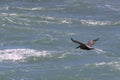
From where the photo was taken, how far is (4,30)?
131ft

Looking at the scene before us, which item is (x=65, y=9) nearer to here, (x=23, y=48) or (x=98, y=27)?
(x=98, y=27)

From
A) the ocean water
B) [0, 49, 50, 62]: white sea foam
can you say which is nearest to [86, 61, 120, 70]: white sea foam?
the ocean water

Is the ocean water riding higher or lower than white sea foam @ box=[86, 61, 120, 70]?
lower

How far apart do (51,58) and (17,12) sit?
1331cm

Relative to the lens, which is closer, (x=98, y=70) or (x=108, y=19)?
(x=98, y=70)

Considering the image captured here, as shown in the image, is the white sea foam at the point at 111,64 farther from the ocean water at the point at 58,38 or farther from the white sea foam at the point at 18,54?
the white sea foam at the point at 18,54

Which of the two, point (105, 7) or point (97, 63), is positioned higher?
point (97, 63)

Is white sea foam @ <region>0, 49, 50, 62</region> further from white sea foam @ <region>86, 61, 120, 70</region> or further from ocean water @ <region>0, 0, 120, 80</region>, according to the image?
white sea foam @ <region>86, 61, 120, 70</region>

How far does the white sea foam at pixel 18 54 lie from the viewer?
3366 cm

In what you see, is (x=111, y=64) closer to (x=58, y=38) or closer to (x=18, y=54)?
(x=18, y=54)

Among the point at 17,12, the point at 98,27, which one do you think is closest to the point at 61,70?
the point at 98,27

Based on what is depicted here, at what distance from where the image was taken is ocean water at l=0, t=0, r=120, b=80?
101ft

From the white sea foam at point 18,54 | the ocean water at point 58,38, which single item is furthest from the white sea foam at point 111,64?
the white sea foam at point 18,54

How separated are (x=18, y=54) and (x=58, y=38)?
4.29 m
